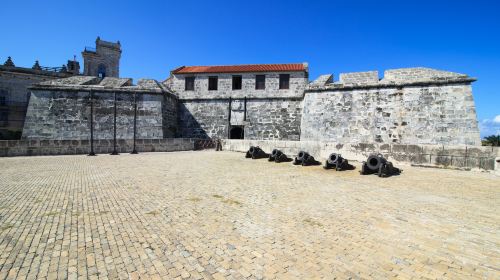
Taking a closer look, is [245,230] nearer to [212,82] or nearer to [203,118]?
[203,118]

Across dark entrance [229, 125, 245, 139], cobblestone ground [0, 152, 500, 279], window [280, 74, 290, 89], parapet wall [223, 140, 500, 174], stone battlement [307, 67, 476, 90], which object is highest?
window [280, 74, 290, 89]

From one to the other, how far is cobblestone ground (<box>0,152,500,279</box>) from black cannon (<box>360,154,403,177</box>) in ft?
4.21

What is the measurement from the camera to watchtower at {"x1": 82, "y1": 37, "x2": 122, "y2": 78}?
3897 cm

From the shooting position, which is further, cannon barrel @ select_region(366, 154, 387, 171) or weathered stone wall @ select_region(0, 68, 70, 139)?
weathered stone wall @ select_region(0, 68, 70, 139)

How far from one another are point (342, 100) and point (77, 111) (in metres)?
18.4

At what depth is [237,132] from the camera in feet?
70.9

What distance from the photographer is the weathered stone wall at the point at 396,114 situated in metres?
12.8

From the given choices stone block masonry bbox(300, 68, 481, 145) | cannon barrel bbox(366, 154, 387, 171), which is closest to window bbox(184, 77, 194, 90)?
stone block masonry bbox(300, 68, 481, 145)

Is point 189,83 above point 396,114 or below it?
above

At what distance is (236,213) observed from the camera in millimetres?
4367

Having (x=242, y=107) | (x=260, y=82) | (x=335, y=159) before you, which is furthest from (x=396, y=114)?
(x=242, y=107)

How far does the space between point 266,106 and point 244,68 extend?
4.06 metres

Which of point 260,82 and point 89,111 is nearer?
point 89,111

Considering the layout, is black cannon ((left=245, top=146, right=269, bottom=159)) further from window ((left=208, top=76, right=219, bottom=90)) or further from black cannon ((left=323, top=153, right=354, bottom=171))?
window ((left=208, top=76, right=219, bottom=90))
